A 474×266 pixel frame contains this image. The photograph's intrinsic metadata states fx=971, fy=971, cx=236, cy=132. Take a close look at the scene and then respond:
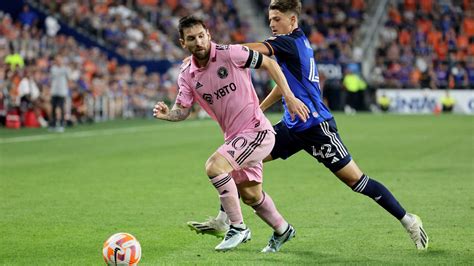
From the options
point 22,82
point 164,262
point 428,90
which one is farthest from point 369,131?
point 164,262

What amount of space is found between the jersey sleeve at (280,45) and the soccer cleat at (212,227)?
1571mm

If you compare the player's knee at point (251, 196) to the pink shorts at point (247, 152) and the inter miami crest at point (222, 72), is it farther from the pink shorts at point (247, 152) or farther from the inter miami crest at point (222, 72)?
the inter miami crest at point (222, 72)

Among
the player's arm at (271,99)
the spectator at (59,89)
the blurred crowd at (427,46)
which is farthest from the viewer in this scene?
the blurred crowd at (427,46)

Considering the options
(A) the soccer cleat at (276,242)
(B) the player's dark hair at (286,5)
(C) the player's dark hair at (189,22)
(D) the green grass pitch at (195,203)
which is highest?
(B) the player's dark hair at (286,5)

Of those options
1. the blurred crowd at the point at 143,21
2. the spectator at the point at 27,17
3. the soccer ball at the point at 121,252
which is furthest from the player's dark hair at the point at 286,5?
the blurred crowd at the point at 143,21

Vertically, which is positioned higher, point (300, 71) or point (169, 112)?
point (300, 71)

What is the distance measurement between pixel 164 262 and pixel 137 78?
2918 cm

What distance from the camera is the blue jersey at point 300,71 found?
325 inches

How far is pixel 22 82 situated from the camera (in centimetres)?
2752

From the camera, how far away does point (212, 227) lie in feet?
27.9

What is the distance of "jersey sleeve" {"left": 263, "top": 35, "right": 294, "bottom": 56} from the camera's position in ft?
26.8

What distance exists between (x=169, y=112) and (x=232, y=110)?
0.55 meters

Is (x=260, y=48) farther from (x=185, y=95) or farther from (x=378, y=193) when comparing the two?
(x=378, y=193)

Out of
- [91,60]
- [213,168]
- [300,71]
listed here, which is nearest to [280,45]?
[300,71]
